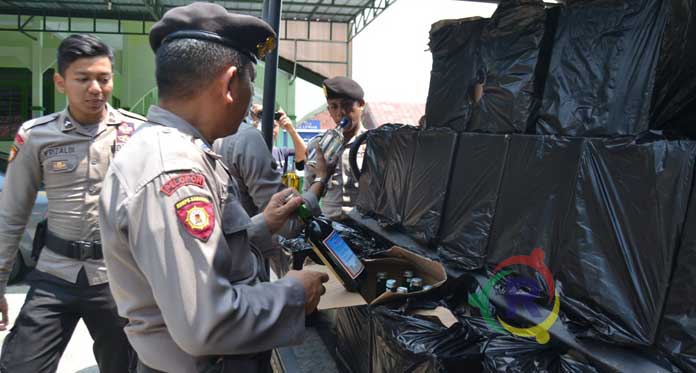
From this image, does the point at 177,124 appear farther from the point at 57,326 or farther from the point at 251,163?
the point at 57,326

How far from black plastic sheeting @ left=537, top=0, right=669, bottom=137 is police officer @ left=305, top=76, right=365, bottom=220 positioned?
1823 millimetres

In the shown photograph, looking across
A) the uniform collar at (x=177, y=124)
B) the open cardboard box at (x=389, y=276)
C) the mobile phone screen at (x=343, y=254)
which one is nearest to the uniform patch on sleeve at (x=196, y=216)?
the uniform collar at (x=177, y=124)

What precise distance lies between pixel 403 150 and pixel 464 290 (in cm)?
→ 117

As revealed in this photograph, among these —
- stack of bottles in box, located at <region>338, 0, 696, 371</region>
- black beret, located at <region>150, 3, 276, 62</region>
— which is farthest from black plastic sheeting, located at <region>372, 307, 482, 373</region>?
black beret, located at <region>150, 3, 276, 62</region>

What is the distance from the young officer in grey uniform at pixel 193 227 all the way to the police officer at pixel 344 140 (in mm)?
2268

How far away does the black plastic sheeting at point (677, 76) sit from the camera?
4.70 feet

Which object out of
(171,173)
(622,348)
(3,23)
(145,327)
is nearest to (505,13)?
(622,348)

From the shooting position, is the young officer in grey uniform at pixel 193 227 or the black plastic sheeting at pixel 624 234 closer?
the young officer in grey uniform at pixel 193 227

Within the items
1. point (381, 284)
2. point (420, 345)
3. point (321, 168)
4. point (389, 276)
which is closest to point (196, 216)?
point (420, 345)

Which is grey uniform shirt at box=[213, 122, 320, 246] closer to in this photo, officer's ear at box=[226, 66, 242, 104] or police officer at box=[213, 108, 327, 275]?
police officer at box=[213, 108, 327, 275]

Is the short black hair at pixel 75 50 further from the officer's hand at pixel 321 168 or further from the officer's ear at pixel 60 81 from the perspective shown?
the officer's hand at pixel 321 168

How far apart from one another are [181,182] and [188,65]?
288mm

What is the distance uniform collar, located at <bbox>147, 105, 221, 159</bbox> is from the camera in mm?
1154

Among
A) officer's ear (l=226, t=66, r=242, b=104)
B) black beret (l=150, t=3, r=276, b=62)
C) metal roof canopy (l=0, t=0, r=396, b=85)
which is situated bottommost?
officer's ear (l=226, t=66, r=242, b=104)
